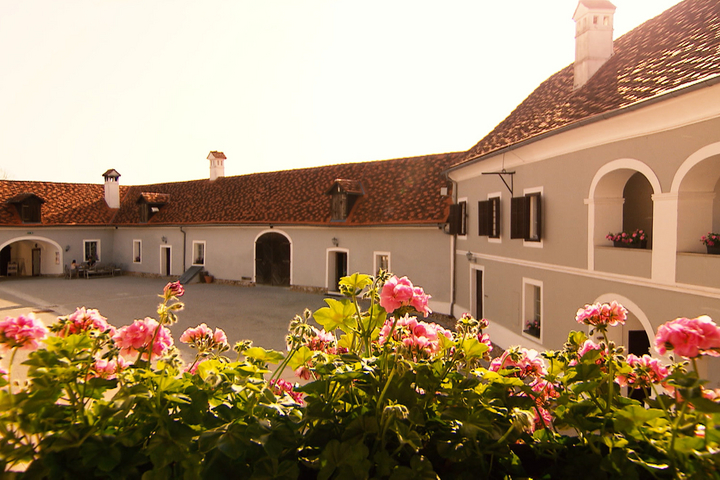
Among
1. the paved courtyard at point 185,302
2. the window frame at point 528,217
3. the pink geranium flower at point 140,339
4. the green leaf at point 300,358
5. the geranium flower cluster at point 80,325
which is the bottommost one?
the paved courtyard at point 185,302

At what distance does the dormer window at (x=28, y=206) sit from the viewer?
2928 cm

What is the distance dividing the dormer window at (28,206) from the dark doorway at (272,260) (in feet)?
50.0

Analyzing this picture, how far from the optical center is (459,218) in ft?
54.1

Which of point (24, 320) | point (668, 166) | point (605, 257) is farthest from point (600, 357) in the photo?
point (605, 257)

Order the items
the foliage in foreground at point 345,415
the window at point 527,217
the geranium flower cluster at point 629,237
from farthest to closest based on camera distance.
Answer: the window at point 527,217
the geranium flower cluster at point 629,237
the foliage in foreground at point 345,415

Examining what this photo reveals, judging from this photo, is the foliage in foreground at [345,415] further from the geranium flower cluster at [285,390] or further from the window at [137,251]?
the window at [137,251]

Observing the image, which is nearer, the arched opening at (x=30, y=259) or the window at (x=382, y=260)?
the window at (x=382, y=260)

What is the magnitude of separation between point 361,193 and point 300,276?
526 cm

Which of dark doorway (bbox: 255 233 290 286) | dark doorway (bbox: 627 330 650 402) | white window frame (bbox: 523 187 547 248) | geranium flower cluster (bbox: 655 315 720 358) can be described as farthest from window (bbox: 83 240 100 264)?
geranium flower cluster (bbox: 655 315 720 358)

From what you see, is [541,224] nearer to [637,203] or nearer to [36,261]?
[637,203]

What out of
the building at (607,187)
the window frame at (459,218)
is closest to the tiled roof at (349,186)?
the window frame at (459,218)

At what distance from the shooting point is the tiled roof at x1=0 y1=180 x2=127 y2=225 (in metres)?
29.8

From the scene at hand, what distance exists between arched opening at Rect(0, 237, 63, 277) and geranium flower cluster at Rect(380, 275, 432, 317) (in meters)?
35.3

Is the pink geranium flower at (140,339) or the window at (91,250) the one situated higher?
the pink geranium flower at (140,339)
